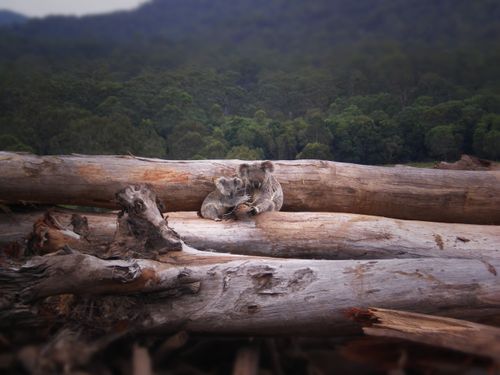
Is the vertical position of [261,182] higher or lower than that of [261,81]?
lower

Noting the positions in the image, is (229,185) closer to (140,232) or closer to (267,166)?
(267,166)

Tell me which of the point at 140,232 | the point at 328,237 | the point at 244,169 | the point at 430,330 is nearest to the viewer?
the point at 430,330

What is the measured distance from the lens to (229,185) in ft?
14.5

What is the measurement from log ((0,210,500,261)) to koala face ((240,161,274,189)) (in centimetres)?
36

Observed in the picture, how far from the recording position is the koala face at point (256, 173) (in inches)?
177

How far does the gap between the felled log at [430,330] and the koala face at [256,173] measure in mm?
1998

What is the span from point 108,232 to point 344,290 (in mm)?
2273

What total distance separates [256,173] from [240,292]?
178 centimetres

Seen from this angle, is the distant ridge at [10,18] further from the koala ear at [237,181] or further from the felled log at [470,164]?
the felled log at [470,164]

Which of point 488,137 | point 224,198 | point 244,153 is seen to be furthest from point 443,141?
point 224,198

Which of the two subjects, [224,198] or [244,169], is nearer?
[224,198]

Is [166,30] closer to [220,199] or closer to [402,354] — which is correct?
[220,199]

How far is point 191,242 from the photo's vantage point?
4004mm

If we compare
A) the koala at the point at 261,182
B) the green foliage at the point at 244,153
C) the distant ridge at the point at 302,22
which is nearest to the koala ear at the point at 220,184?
the koala at the point at 261,182
